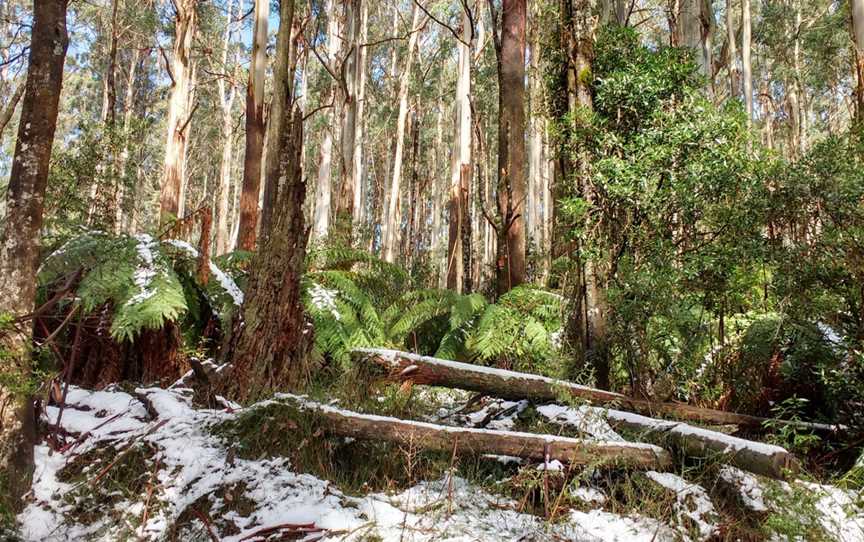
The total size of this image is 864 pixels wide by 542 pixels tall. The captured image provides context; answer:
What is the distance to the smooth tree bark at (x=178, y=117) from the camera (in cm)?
1025

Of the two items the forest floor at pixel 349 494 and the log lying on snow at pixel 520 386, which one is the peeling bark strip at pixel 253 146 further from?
the forest floor at pixel 349 494

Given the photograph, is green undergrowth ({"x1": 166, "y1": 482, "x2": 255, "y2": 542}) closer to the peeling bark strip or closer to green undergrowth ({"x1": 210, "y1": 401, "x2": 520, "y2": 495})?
green undergrowth ({"x1": 210, "y1": 401, "x2": 520, "y2": 495})

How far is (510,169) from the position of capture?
20.4 ft

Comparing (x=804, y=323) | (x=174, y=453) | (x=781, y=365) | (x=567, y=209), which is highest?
(x=567, y=209)

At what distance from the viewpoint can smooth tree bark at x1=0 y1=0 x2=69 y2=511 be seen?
2317 mm

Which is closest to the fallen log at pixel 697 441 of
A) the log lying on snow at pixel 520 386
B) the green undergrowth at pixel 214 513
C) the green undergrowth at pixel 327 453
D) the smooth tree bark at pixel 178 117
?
the log lying on snow at pixel 520 386

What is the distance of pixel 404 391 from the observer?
3.40 metres

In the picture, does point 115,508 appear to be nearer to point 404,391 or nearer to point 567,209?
point 404,391

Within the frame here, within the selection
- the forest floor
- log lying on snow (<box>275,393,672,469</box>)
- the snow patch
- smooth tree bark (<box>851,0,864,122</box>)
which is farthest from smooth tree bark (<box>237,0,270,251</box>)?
smooth tree bark (<box>851,0,864,122</box>)

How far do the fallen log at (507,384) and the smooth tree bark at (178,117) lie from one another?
7927mm

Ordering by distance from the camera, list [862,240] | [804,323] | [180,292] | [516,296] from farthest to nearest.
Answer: [516,296] < [180,292] < [804,323] < [862,240]

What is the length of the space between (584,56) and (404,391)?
3019 mm

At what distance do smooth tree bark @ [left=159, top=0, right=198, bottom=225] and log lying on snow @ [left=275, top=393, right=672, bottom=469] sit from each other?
8472 mm

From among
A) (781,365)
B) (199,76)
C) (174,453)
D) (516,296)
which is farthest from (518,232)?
(199,76)
